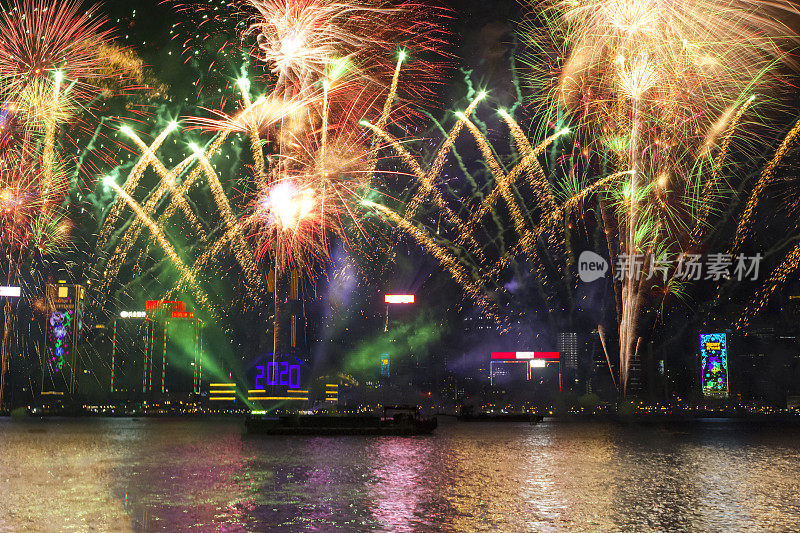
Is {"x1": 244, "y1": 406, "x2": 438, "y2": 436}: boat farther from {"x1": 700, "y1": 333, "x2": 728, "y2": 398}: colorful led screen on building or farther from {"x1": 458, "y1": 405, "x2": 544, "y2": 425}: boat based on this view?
{"x1": 700, "y1": 333, "x2": 728, "y2": 398}: colorful led screen on building

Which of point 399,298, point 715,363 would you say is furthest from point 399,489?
point 399,298

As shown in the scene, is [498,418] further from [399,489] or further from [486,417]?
[399,489]

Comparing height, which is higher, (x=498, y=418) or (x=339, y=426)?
(x=339, y=426)

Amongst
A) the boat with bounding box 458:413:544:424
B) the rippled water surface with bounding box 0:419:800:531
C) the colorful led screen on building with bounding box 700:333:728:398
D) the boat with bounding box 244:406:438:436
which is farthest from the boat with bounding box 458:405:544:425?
the rippled water surface with bounding box 0:419:800:531

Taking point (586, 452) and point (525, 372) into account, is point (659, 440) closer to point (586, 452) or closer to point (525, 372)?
point (586, 452)

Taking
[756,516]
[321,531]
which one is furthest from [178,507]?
[756,516]
